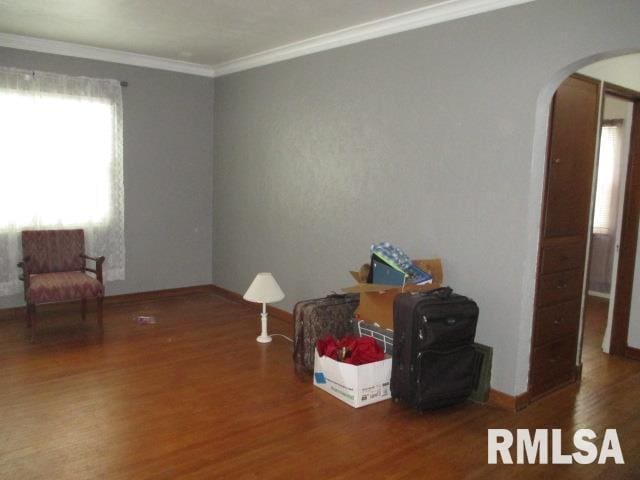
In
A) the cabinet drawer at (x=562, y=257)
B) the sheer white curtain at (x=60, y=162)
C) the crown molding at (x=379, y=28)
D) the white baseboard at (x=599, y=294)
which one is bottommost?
the white baseboard at (x=599, y=294)

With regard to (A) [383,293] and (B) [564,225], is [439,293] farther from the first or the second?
(B) [564,225]

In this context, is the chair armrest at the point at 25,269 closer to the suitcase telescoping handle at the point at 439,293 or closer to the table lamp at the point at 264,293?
the table lamp at the point at 264,293

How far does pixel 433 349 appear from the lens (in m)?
2.90

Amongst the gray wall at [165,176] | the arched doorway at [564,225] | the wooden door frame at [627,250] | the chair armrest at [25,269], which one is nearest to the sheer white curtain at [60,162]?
the gray wall at [165,176]

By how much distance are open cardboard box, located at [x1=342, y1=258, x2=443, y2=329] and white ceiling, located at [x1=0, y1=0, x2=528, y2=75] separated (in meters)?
1.64

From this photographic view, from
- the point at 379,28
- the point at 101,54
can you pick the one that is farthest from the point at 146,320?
the point at 379,28

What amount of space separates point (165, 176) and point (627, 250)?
175 inches

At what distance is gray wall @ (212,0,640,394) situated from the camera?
2922 millimetres

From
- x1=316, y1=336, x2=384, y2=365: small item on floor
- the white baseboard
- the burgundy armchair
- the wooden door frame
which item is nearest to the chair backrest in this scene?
the burgundy armchair

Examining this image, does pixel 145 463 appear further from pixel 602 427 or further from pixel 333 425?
pixel 602 427

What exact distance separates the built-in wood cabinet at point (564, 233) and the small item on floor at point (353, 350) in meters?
0.99

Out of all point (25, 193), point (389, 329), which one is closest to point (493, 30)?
point (389, 329)

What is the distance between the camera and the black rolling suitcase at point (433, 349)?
113 inches

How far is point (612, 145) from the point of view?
5.97m
